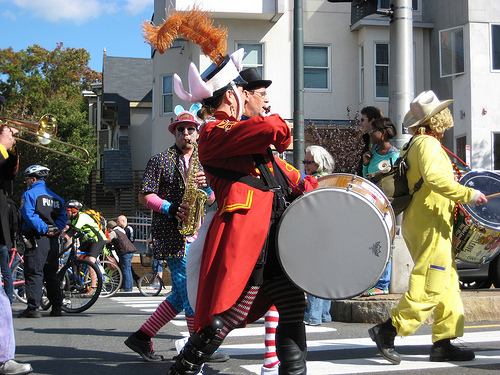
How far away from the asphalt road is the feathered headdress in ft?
6.87

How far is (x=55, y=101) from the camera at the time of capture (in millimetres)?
34094

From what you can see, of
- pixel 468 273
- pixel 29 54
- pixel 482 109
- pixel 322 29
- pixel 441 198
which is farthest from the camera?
pixel 29 54

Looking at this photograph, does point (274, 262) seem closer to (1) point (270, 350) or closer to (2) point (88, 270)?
(1) point (270, 350)

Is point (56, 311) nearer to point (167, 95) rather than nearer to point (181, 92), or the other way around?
point (181, 92)

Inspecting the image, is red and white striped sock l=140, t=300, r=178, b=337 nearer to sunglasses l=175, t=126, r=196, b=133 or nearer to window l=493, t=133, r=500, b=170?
sunglasses l=175, t=126, r=196, b=133

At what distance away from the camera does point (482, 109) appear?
2109 cm

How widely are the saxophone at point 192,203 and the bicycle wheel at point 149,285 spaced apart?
8.69 metres

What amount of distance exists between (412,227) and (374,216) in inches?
58.5

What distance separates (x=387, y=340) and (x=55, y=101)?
3177 cm

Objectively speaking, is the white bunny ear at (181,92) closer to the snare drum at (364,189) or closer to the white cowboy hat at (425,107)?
the snare drum at (364,189)

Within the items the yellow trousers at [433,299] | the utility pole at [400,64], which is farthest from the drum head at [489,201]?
the utility pole at [400,64]

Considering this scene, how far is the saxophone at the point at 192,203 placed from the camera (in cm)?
502

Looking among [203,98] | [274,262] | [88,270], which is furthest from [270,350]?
[88,270]

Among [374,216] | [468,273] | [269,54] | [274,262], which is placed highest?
[269,54]
